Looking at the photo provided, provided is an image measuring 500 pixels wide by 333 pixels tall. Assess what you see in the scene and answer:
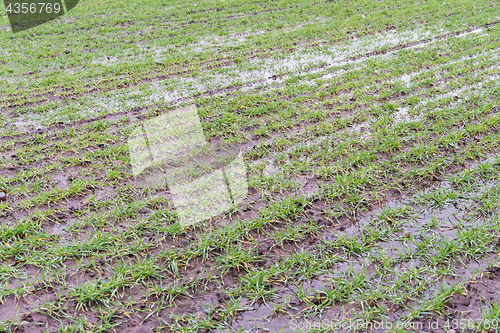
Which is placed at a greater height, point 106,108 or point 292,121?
point 106,108

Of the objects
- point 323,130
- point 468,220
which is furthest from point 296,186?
point 468,220

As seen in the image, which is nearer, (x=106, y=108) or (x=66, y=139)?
(x=66, y=139)

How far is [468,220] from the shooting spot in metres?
3.12

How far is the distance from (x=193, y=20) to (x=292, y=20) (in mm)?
2867

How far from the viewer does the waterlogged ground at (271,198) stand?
2479mm

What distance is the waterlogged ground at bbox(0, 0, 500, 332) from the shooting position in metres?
2.48

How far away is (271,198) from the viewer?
349 centimetres

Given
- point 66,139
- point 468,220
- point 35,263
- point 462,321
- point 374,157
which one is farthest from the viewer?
point 66,139

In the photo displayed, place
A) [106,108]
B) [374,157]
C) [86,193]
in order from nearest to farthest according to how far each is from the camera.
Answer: [86,193] → [374,157] → [106,108]

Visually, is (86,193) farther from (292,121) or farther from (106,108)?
(292,121)

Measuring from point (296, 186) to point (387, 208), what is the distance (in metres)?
0.89

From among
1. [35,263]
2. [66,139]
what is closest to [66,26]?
[66,139]

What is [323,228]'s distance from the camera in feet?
10.3

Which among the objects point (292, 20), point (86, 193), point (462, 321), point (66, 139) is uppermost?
point (292, 20)
